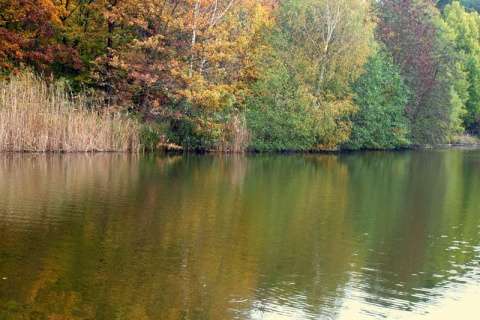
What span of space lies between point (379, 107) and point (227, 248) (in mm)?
28007

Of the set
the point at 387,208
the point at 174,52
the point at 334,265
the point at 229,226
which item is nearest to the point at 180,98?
the point at 174,52

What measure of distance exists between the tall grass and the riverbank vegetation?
0.05 metres

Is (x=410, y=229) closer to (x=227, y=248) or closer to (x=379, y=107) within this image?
(x=227, y=248)

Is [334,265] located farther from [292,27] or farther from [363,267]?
[292,27]

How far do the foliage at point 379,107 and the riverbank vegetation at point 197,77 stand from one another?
7 centimetres

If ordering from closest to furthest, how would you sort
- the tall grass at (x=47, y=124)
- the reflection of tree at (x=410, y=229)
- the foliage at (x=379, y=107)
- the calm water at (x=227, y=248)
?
1. the calm water at (x=227, y=248)
2. the reflection of tree at (x=410, y=229)
3. the tall grass at (x=47, y=124)
4. the foliage at (x=379, y=107)

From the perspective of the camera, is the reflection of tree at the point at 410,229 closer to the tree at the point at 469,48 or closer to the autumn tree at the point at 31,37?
the autumn tree at the point at 31,37

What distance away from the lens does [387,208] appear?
1376cm

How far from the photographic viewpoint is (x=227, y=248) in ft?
29.5

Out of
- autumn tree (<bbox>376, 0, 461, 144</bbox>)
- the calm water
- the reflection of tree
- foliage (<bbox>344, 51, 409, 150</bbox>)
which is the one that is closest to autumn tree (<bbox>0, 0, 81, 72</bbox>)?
the calm water

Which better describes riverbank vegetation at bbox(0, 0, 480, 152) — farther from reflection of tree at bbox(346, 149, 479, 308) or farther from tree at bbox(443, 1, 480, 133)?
tree at bbox(443, 1, 480, 133)

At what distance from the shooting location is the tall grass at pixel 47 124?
21.5 metres

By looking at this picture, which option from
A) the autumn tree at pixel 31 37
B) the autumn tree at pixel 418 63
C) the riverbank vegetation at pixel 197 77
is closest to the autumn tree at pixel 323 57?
the riverbank vegetation at pixel 197 77

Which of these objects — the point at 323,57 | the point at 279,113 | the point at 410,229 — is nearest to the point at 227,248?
the point at 410,229
